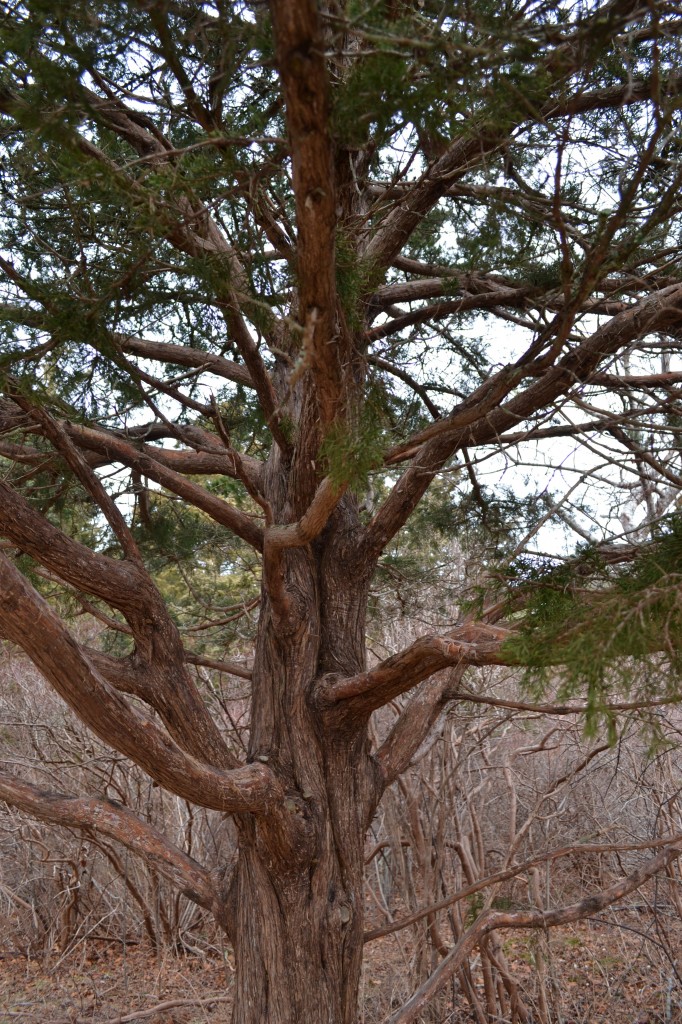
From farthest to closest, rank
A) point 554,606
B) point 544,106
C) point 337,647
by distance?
1. point 337,647
2. point 544,106
3. point 554,606

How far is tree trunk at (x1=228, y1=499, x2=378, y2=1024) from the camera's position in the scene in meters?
3.71

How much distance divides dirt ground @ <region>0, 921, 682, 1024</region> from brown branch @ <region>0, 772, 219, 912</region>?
2.06 metres

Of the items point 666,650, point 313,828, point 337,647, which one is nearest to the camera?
point 666,650

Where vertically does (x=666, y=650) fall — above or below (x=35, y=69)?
below

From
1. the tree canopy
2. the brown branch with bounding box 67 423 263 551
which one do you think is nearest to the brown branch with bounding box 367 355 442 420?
the tree canopy

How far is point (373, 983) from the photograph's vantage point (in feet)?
20.9

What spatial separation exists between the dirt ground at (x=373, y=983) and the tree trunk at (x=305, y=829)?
4.93 ft

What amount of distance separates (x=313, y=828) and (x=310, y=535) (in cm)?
147

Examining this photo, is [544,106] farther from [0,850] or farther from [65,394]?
[0,850]

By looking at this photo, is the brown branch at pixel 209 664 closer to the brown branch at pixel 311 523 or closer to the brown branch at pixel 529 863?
the brown branch at pixel 311 523

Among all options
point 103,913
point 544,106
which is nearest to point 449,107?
point 544,106

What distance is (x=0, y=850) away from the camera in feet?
25.9

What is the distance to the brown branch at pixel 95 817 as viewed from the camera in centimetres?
324

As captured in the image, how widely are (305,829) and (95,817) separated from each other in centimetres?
92
